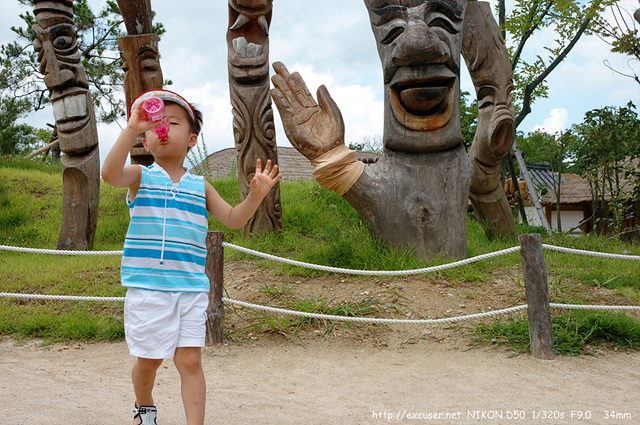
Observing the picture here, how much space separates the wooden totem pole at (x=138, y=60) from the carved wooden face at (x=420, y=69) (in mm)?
2682

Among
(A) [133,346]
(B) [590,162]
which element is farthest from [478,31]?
(A) [133,346]

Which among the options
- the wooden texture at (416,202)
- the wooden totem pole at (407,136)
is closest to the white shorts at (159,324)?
the wooden totem pole at (407,136)

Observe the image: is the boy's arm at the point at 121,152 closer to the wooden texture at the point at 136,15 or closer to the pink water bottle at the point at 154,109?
the pink water bottle at the point at 154,109

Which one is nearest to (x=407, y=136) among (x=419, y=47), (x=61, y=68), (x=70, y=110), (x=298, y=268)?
(x=419, y=47)

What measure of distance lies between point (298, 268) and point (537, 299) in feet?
6.85

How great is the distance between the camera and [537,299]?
134 inches

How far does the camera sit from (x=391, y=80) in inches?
175

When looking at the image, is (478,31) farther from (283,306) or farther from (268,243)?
(283,306)

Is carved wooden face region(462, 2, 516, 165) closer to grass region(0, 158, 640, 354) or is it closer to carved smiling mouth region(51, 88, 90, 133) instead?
grass region(0, 158, 640, 354)

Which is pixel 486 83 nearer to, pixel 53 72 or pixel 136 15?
pixel 136 15

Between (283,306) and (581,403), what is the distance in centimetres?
214

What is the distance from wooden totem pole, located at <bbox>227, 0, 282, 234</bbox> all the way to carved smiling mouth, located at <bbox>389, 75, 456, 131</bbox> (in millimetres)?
1597

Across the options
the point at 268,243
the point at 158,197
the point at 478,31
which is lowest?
the point at 268,243

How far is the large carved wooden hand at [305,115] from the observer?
4223 millimetres
